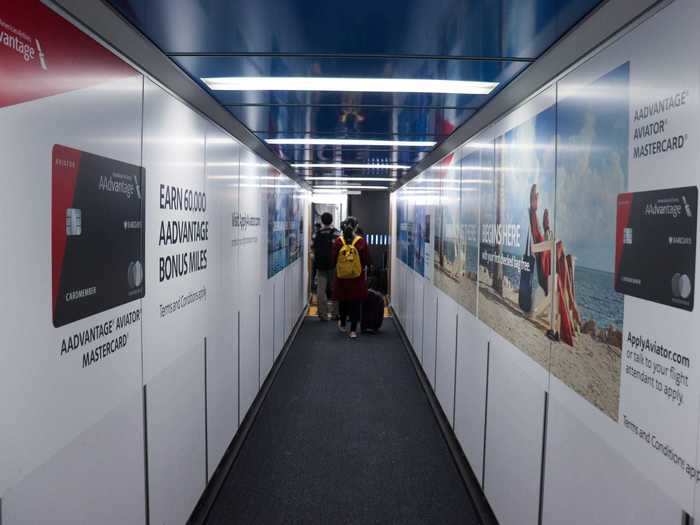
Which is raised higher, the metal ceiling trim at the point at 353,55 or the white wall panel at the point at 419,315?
the metal ceiling trim at the point at 353,55

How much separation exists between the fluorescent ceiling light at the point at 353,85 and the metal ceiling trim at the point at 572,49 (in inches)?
6.3

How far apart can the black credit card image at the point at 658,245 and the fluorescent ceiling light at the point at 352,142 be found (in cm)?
310


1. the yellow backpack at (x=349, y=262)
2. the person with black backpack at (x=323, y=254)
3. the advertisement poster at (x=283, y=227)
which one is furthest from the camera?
the person with black backpack at (x=323, y=254)

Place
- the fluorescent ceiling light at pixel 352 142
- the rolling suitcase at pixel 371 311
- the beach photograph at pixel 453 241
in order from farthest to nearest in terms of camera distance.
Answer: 1. the rolling suitcase at pixel 371 311
2. the fluorescent ceiling light at pixel 352 142
3. the beach photograph at pixel 453 241

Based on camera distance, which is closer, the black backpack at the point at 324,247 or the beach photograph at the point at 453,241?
the beach photograph at the point at 453,241

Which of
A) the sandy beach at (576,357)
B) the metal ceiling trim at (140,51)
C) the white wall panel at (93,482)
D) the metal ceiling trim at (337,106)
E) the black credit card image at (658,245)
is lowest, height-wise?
the white wall panel at (93,482)

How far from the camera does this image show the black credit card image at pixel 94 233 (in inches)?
64.0

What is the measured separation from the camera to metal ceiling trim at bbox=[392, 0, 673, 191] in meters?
1.66

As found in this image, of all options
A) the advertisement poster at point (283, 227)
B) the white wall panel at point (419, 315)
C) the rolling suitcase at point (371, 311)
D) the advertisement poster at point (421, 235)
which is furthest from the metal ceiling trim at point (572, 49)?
the rolling suitcase at point (371, 311)

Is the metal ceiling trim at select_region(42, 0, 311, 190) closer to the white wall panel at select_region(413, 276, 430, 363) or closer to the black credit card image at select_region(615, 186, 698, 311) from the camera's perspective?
the black credit card image at select_region(615, 186, 698, 311)

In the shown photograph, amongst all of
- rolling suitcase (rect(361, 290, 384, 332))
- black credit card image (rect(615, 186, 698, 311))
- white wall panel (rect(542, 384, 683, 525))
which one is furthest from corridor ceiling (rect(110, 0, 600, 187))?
rolling suitcase (rect(361, 290, 384, 332))

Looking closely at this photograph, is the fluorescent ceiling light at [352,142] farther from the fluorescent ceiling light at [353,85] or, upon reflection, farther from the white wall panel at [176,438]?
the white wall panel at [176,438]

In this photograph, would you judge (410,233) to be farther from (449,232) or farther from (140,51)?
(140,51)

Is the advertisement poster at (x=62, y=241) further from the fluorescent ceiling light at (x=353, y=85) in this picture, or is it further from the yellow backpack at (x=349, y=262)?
the yellow backpack at (x=349, y=262)
